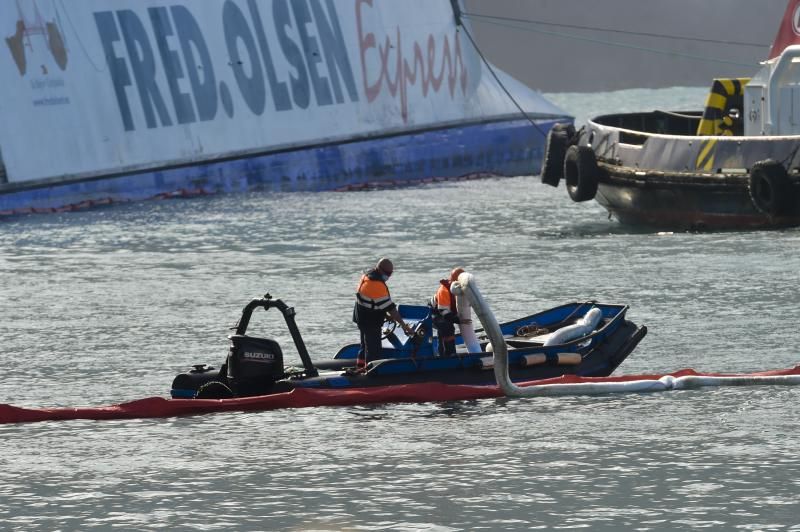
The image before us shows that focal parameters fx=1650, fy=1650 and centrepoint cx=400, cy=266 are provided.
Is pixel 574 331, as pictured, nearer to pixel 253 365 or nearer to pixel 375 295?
pixel 375 295

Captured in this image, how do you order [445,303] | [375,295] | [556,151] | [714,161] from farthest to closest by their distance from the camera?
[556,151] → [714,161] → [445,303] → [375,295]

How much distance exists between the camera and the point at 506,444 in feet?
55.2

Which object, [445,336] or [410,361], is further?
[445,336]

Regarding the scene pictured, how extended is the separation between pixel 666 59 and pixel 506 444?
123736 millimetres

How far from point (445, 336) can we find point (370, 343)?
868 mm

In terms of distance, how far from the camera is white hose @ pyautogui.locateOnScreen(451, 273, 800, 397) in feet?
60.3

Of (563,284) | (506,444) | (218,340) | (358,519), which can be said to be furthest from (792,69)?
(358,519)

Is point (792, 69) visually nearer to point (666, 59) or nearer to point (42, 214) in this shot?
point (42, 214)

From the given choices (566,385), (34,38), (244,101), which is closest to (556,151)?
(244,101)

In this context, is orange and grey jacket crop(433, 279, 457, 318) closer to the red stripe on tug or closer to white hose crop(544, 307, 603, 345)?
the red stripe on tug

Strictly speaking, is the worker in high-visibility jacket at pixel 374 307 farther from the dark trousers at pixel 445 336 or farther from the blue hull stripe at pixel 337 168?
the blue hull stripe at pixel 337 168

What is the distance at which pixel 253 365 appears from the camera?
18.4m

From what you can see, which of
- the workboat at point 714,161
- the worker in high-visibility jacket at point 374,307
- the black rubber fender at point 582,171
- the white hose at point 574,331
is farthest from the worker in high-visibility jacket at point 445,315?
the black rubber fender at point 582,171

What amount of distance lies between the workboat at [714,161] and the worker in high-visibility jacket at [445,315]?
14099mm
